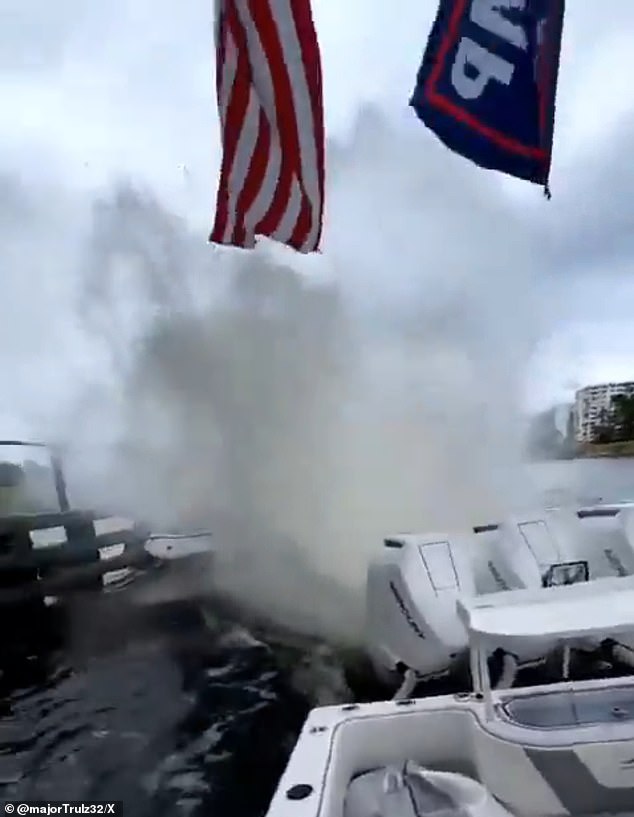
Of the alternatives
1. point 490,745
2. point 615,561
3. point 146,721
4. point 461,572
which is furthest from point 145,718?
point 490,745

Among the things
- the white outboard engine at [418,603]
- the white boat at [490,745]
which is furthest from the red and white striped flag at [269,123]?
the white outboard engine at [418,603]

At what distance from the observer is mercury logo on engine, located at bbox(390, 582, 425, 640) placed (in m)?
8.57

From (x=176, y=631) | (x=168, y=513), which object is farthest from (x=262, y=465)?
(x=176, y=631)

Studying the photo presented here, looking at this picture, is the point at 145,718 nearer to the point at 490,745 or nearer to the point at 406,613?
the point at 406,613

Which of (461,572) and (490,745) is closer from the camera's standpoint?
(490,745)

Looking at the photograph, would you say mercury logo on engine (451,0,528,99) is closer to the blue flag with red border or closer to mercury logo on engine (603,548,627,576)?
the blue flag with red border

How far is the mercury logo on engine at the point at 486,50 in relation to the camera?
5.78 m

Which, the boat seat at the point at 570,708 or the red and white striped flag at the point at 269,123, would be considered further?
the red and white striped flag at the point at 269,123

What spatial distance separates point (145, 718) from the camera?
32.1ft

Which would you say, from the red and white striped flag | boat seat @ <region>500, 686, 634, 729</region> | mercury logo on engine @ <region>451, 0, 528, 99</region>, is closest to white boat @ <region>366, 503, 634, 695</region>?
boat seat @ <region>500, 686, 634, 729</region>

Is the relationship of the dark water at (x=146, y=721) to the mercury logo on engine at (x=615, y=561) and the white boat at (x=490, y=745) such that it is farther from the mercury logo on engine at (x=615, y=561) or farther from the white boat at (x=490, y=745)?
the mercury logo on engine at (x=615, y=561)

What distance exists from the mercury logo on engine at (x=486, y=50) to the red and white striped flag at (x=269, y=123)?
124 cm

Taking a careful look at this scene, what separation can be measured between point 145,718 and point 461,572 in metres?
4.11

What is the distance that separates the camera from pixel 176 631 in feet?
48.0
